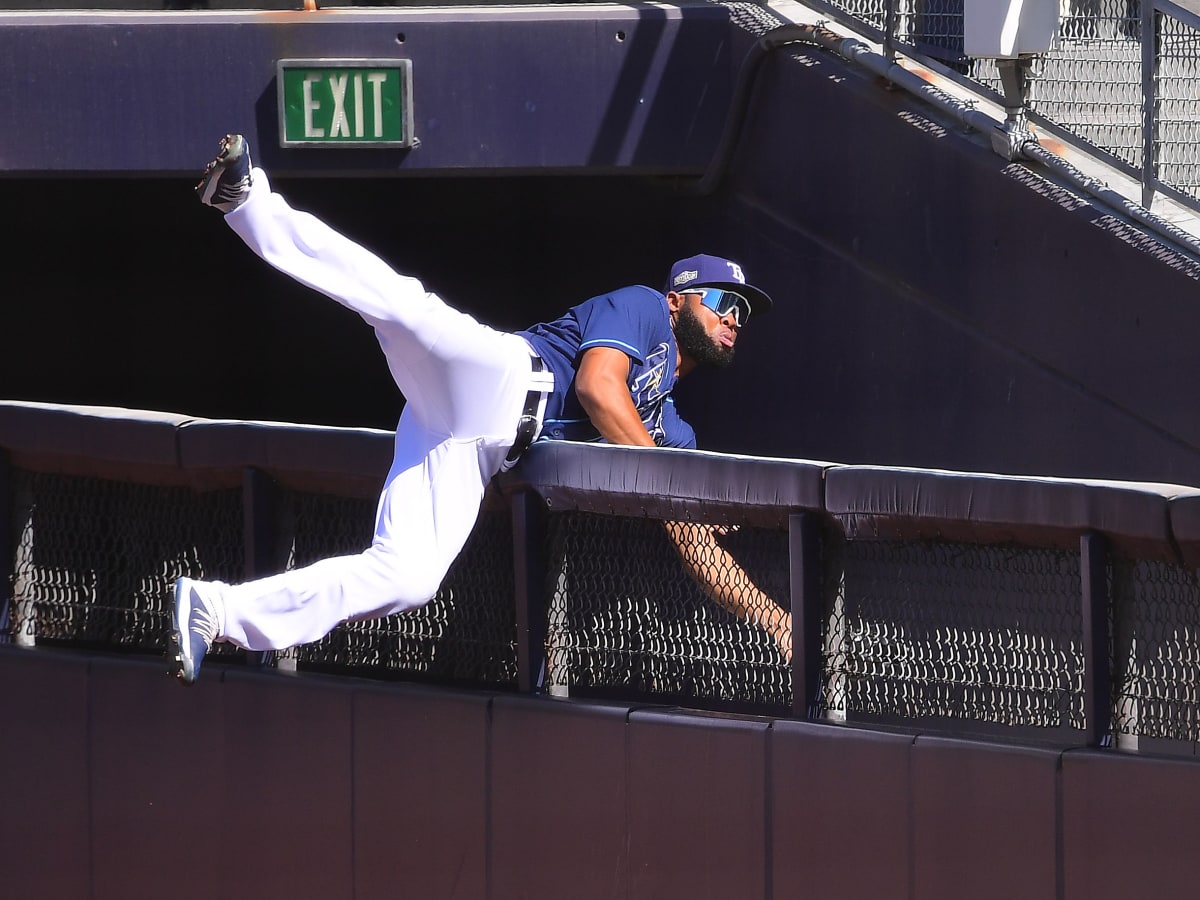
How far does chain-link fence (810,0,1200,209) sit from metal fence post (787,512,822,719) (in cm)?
284

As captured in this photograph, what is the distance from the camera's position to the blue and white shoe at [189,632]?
3879 mm

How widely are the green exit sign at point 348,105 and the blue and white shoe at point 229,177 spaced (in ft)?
11.6

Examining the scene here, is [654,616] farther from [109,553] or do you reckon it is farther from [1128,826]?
[109,553]

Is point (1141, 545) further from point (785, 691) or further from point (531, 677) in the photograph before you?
point (531, 677)

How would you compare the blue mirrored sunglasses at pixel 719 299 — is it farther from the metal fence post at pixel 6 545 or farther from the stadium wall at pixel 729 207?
the metal fence post at pixel 6 545

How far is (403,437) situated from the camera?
4.35 metres

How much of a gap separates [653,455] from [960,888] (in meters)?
1.17

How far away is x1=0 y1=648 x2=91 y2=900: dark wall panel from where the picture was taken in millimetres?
4793

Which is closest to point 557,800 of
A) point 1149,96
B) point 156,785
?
point 156,785

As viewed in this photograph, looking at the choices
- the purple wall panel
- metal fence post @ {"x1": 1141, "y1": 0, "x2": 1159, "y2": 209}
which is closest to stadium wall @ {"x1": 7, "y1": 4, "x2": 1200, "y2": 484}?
the purple wall panel

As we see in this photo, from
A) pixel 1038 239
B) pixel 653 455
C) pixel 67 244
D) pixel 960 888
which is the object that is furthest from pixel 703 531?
pixel 67 244

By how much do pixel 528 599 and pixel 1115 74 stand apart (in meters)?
3.38

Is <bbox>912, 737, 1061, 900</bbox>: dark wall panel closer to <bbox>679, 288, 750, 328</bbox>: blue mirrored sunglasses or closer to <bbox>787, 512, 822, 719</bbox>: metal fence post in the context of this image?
<bbox>787, 512, 822, 719</bbox>: metal fence post

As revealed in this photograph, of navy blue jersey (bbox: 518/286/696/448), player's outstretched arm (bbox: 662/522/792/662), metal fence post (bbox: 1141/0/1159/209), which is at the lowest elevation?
player's outstretched arm (bbox: 662/522/792/662)
